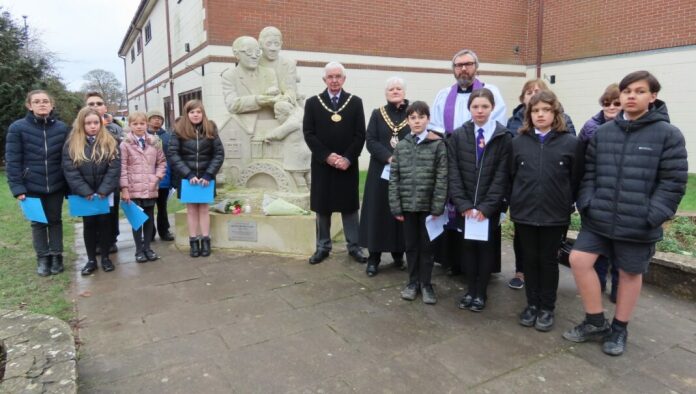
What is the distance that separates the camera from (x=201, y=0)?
10.5 m

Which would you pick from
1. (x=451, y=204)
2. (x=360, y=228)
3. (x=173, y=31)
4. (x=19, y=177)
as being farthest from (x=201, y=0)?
(x=451, y=204)

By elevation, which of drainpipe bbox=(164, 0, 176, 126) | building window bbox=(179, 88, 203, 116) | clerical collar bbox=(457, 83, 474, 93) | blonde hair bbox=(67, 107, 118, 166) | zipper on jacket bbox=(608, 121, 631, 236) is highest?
drainpipe bbox=(164, 0, 176, 126)

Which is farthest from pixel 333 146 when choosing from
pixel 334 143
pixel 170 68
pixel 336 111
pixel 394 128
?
pixel 170 68

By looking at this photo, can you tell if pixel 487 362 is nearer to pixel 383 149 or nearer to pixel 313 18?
pixel 383 149

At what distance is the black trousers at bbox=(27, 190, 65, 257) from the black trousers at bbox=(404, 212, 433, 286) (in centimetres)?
326

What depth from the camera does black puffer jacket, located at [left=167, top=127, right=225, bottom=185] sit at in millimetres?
4773

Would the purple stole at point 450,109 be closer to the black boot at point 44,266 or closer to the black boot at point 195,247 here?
the black boot at point 195,247

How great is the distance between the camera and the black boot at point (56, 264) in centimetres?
451

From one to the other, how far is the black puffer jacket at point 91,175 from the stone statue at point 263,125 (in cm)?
157

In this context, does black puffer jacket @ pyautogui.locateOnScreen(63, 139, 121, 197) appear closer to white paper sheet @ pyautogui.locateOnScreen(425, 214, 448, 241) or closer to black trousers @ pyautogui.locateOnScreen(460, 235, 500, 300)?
white paper sheet @ pyautogui.locateOnScreen(425, 214, 448, 241)

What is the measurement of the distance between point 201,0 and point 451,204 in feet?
29.5

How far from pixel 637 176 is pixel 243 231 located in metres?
3.71

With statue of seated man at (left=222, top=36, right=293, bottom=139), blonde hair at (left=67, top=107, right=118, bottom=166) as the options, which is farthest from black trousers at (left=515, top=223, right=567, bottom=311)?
blonde hair at (left=67, top=107, right=118, bottom=166)

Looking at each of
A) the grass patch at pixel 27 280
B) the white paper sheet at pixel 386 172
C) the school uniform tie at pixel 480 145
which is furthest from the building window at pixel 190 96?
the school uniform tie at pixel 480 145
